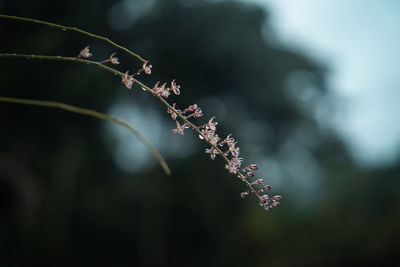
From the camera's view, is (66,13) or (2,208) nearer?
(2,208)

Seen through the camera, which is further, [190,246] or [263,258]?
[190,246]

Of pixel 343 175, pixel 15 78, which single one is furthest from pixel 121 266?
pixel 343 175

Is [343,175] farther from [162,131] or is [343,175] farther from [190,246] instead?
[162,131]

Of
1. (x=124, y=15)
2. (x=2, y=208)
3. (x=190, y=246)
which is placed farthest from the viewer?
(x=124, y=15)

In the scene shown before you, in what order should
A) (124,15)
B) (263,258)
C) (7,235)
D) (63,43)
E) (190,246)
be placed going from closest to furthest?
(7,235) < (63,43) < (263,258) < (190,246) < (124,15)

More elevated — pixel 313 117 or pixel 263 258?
pixel 313 117

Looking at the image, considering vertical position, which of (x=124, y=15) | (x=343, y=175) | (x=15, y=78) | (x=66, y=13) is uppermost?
(x=124, y=15)

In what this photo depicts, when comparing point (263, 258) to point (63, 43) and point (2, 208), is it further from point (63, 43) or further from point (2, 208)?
point (63, 43)

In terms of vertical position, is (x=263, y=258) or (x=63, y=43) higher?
(x=63, y=43)

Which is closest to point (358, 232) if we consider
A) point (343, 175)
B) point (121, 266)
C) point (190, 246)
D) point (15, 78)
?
point (343, 175)
